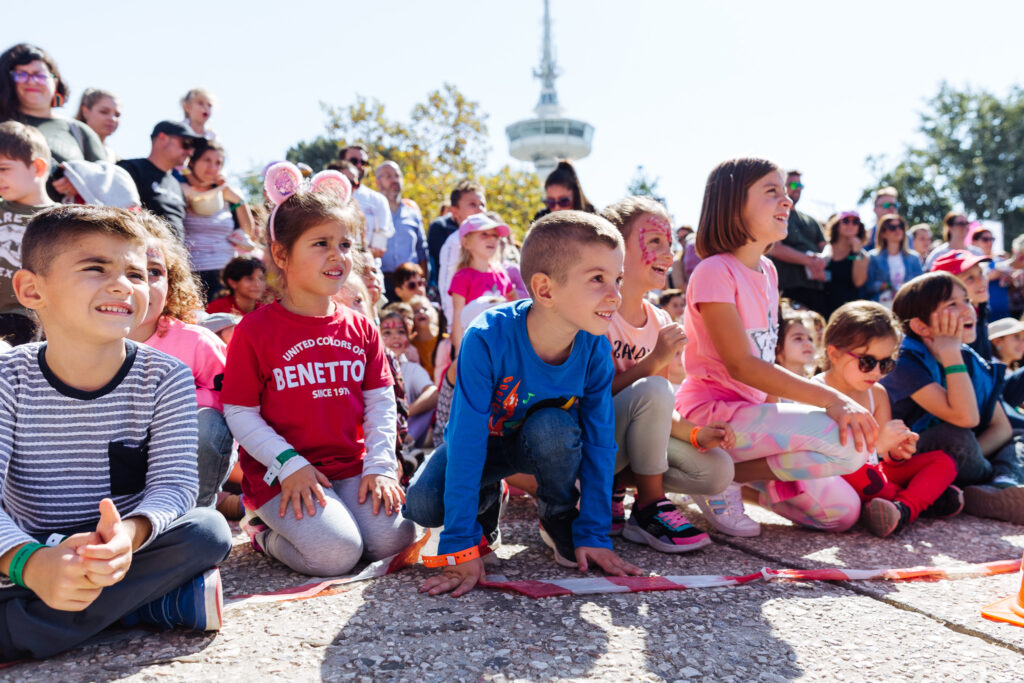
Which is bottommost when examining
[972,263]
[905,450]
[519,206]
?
[905,450]

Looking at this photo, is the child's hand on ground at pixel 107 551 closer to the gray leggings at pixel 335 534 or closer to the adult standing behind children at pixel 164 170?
the gray leggings at pixel 335 534

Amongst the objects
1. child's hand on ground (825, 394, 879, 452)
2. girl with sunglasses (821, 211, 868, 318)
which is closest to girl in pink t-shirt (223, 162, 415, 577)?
child's hand on ground (825, 394, 879, 452)

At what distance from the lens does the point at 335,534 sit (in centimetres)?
241

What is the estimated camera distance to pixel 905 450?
9.22ft

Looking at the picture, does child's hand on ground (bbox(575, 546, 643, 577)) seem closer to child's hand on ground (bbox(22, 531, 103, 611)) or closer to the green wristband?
child's hand on ground (bbox(22, 531, 103, 611))

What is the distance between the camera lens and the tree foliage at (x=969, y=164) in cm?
3825

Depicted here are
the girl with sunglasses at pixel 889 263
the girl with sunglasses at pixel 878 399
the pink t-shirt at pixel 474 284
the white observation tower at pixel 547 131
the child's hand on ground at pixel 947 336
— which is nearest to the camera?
the girl with sunglasses at pixel 878 399

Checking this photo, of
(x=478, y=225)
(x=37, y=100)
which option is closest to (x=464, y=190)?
(x=478, y=225)

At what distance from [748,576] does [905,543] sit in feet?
3.27

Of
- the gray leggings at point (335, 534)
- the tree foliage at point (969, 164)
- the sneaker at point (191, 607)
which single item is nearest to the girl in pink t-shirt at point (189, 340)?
the gray leggings at point (335, 534)

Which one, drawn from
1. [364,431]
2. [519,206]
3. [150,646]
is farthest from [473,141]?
[150,646]

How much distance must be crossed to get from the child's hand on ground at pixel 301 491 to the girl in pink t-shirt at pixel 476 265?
2.50 meters

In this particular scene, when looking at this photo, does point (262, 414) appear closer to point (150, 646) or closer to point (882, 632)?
point (150, 646)

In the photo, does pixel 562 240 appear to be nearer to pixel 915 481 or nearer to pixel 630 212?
pixel 630 212
